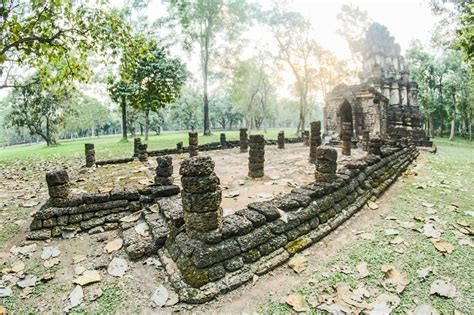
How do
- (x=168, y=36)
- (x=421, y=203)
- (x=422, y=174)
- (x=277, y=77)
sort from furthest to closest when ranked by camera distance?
(x=277, y=77) < (x=168, y=36) < (x=422, y=174) < (x=421, y=203)

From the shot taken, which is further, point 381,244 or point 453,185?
point 453,185

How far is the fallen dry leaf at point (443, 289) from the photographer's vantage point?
3.23 m

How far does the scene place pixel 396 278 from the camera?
3572 millimetres

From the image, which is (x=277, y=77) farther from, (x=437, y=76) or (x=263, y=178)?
(x=263, y=178)

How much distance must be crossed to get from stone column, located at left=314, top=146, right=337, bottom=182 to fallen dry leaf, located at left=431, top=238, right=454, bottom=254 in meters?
2.00

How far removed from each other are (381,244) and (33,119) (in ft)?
112

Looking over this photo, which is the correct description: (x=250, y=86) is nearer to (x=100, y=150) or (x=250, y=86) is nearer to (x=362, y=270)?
(x=100, y=150)

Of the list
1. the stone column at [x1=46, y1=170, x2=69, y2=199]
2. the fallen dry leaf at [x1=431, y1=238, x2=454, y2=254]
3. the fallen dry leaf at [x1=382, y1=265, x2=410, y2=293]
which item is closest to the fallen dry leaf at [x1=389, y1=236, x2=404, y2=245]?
the fallen dry leaf at [x1=431, y1=238, x2=454, y2=254]

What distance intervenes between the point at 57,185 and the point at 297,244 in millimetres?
4758

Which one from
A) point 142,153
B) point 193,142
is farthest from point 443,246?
point 142,153

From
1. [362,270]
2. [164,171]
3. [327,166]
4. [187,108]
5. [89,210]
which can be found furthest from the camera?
[187,108]

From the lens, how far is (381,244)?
14.5ft

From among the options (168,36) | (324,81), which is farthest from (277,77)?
(168,36)

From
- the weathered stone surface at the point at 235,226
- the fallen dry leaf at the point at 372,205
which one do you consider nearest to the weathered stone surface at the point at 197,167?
the weathered stone surface at the point at 235,226
